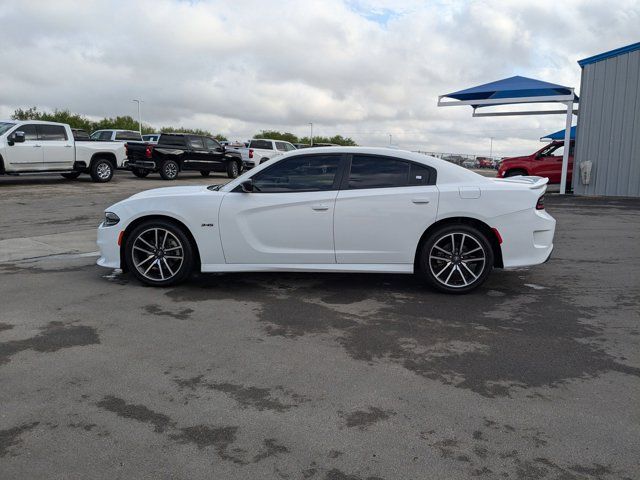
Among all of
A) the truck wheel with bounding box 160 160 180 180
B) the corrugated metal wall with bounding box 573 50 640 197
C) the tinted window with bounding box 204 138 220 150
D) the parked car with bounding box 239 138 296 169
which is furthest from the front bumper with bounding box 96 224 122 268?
the parked car with bounding box 239 138 296 169

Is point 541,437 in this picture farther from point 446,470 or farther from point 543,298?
point 543,298

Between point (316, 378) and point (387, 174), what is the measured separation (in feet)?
9.17

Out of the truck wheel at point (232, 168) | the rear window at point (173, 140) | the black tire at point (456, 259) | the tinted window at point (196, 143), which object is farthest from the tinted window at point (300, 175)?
the truck wheel at point (232, 168)

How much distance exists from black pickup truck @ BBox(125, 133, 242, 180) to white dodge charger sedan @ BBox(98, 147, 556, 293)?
663 inches

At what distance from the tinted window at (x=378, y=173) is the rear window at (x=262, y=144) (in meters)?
23.0

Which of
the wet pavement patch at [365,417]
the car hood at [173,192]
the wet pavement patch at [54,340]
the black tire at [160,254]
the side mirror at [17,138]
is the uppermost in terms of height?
the side mirror at [17,138]

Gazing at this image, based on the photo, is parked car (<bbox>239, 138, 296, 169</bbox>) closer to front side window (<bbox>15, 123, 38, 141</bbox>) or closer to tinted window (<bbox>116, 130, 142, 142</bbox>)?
tinted window (<bbox>116, 130, 142, 142</bbox>)

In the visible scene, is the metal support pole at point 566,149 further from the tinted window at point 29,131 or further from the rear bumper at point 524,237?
the tinted window at point 29,131

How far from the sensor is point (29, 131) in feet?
57.1

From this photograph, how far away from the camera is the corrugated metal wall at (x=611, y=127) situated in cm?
1697

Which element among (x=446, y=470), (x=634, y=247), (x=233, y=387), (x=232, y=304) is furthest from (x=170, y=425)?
(x=634, y=247)

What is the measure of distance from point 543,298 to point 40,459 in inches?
187

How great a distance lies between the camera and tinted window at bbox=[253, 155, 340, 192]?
18.9 feet

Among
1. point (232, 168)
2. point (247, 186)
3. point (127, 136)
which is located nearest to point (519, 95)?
point (232, 168)
